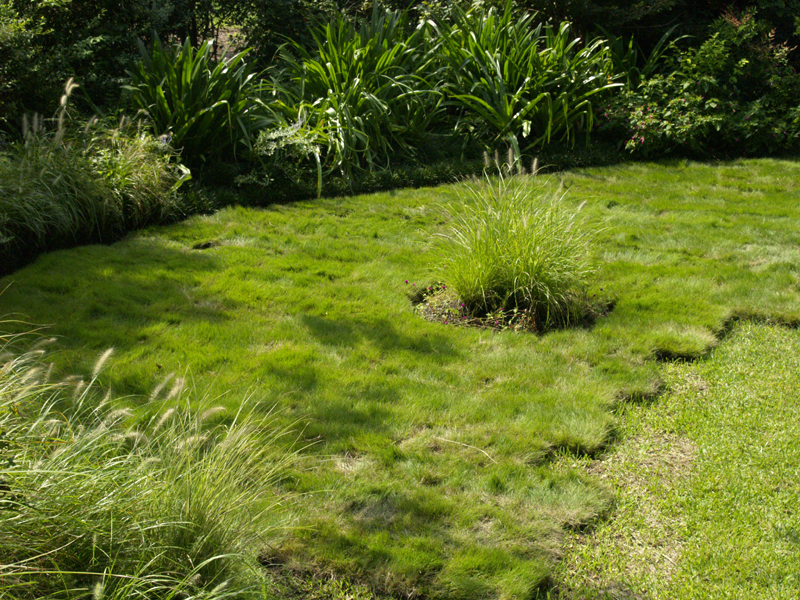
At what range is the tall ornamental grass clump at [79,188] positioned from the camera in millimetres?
5578

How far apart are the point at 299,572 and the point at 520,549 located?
935 millimetres

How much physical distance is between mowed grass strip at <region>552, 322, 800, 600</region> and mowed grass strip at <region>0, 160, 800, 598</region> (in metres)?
0.16

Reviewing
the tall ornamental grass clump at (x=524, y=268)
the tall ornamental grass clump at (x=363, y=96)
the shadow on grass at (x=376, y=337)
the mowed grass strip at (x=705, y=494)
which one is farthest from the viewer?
the tall ornamental grass clump at (x=363, y=96)

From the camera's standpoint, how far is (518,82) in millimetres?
9016

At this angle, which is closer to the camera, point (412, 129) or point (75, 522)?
point (75, 522)

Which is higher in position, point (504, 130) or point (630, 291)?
point (504, 130)

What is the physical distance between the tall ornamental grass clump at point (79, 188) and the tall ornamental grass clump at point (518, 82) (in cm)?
392

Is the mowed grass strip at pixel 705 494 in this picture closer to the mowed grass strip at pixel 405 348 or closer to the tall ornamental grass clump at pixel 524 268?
the mowed grass strip at pixel 405 348

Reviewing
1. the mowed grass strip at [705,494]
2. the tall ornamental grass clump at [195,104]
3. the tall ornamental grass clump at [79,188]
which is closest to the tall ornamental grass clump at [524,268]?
the mowed grass strip at [705,494]

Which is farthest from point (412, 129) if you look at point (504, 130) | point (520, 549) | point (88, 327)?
point (520, 549)

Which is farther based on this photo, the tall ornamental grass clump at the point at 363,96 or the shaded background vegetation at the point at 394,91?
the tall ornamental grass clump at the point at 363,96

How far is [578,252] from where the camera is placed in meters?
5.04

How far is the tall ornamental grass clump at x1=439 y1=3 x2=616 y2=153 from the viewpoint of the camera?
855 centimetres

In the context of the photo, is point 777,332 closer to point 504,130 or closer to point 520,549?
point 520,549
